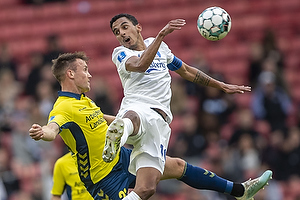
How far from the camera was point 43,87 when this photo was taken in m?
13.2

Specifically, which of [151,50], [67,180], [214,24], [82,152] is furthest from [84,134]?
[214,24]

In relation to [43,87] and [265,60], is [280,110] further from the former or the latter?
[43,87]

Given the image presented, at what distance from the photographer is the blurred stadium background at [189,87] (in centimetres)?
1185

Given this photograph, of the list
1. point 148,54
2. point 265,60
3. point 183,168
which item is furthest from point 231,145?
point 148,54

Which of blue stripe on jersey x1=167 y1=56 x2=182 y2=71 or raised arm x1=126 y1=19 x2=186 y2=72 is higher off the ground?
raised arm x1=126 y1=19 x2=186 y2=72

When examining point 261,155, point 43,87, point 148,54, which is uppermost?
point 148,54

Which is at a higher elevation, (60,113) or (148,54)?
(148,54)

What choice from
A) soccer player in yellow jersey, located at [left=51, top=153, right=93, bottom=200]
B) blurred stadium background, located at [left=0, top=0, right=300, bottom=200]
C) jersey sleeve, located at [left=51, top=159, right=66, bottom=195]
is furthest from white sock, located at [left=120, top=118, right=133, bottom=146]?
blurred stadium background, located at [left=0, top=0, right=300, bottom=200]

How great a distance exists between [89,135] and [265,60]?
293 inches

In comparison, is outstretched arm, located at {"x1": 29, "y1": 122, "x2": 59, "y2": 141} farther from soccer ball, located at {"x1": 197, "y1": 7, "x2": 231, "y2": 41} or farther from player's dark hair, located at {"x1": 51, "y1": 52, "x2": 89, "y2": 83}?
soccer ball, located at {"x1": 197, "y1": 7, "x2": 231, "y2": 41}

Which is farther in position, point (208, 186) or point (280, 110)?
point (280, 110)

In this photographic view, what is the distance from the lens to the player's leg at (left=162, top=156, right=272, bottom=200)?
7547 mm

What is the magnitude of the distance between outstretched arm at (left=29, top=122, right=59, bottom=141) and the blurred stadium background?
4586mm

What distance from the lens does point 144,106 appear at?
283 inches
